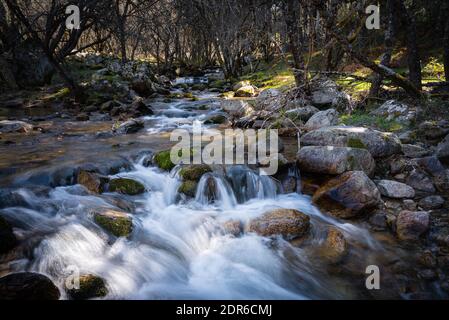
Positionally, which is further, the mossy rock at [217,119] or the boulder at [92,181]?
the mossy rock at [217,119]

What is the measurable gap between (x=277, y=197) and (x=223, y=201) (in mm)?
998

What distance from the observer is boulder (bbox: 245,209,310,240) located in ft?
17.2

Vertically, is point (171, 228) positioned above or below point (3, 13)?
below

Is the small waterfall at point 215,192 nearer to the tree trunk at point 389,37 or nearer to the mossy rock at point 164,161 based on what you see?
the mossy rock at point 164,161

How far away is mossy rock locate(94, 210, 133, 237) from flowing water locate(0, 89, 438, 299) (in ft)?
0.32

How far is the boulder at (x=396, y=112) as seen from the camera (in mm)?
8070

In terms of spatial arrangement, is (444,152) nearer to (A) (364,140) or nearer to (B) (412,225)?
(A) (364,140)

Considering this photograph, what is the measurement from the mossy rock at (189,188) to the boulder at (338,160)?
2104 millimetres

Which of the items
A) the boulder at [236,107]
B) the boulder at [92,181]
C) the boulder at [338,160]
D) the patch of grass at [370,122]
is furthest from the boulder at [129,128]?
the boulder at [338,160]
